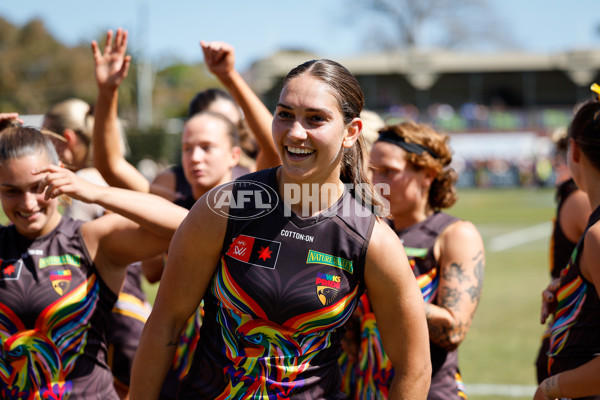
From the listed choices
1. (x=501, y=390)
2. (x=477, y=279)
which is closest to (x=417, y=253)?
(x=477, y=279)

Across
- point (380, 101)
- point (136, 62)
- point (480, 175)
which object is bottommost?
point (480, 175)

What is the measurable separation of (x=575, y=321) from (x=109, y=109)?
2450 mm

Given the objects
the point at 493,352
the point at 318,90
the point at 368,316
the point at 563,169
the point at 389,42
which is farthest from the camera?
the point at 389,42

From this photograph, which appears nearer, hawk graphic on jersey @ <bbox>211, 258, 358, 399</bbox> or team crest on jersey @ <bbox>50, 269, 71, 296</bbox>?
hawk graphic on jersey @ <bbox>211, 258, 358, 399</bbox>

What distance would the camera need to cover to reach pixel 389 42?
202 feet

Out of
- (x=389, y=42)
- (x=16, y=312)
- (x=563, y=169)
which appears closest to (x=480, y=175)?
(x=389, y=42)

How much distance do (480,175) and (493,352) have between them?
33658 millimetres

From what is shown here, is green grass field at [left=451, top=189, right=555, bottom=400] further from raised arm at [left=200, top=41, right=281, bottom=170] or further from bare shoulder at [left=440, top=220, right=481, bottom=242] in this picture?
raised arm at [left=200, top=41, right=281, bottom=170]

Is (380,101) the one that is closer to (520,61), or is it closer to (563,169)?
(520,61)

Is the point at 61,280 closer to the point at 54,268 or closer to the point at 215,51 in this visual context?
the point at 54,268

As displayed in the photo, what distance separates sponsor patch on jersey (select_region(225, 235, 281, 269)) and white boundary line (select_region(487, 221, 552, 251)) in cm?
1374

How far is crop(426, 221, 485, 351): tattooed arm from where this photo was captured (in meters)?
3.02

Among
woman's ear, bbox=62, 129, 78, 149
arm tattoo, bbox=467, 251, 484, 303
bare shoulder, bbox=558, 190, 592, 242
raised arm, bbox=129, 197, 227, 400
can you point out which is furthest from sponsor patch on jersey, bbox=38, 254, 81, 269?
bare shoulder, bbox=558, 190, 592, 242

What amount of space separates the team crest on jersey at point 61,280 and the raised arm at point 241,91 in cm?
110
